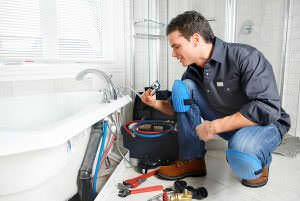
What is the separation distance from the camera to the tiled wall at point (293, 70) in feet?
6.95

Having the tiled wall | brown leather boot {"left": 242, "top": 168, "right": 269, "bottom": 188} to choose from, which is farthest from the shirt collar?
the tiled wall

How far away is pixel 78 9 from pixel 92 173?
64.8 inches

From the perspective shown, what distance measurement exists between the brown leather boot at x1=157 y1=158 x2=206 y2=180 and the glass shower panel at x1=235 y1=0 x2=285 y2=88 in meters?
1.29

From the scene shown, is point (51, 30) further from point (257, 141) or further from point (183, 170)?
point (257, 141)

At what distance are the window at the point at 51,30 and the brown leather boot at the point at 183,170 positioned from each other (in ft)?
4.51

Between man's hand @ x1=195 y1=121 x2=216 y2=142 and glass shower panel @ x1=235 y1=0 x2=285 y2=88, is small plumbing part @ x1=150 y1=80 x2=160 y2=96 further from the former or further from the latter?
glass shower panel @ x1=235 y1=0 x2=285 y2=88

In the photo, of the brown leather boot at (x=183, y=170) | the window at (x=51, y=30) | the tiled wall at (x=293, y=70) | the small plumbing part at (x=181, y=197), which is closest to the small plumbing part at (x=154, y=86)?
the brown leather boot at (x=183, y=170)

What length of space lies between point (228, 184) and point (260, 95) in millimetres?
603

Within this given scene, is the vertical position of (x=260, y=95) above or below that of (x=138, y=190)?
above

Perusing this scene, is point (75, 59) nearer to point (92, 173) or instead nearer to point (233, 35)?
point (92, 173)

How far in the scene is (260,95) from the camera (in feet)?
3.38

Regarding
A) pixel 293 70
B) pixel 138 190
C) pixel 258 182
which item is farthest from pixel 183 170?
pixel 293 70

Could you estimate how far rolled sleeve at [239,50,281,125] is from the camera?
3.36 ft

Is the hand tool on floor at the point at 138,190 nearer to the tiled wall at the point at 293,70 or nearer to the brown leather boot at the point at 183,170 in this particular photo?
the brown leather boot at the point at 183,170
